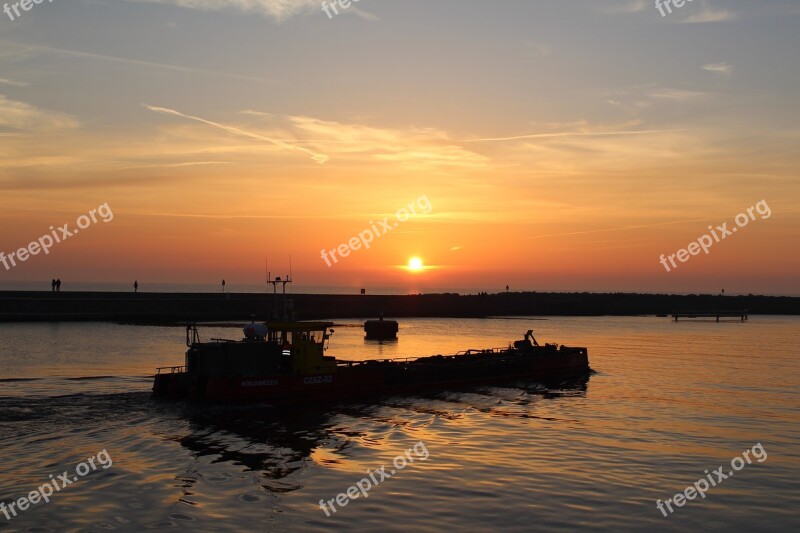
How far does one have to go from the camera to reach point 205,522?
754 inches

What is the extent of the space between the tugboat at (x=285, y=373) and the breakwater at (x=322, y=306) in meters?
6.74

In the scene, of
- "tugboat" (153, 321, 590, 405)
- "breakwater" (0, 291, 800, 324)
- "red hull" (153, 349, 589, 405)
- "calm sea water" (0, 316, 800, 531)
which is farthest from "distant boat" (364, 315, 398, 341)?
"tugboat" (153, 321, 590, 405)

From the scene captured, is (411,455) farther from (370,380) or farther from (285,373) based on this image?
(370,380)

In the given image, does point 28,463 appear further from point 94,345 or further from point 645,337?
point 645,337

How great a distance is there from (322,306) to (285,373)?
3356 inches

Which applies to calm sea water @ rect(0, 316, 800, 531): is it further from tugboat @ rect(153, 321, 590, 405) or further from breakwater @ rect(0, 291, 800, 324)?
breakwater @ rect(0, 291, 800, 324)

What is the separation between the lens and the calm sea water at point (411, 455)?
20.1 meters

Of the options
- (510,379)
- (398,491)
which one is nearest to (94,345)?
(510,379)

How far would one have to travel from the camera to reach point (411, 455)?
27422 millimetres

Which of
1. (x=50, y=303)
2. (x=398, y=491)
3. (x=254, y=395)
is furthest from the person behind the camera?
(x=50, y=303)

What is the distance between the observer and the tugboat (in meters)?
36.6

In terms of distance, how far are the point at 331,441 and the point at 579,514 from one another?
12729mm

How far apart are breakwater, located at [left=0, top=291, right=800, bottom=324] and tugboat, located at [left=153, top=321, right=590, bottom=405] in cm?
674

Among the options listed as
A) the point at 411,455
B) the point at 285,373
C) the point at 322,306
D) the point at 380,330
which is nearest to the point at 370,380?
the point at 285,373
